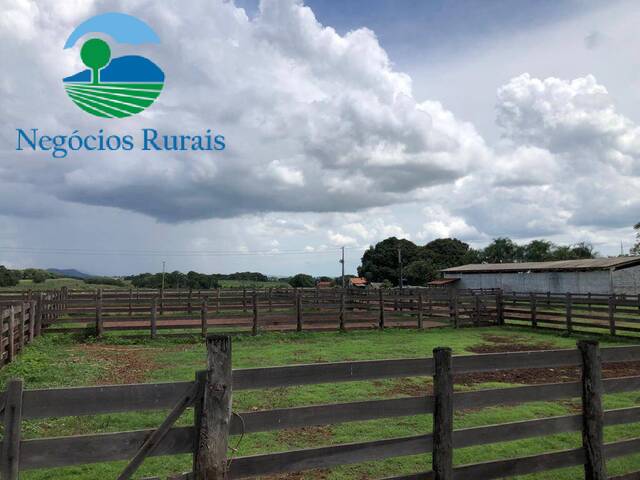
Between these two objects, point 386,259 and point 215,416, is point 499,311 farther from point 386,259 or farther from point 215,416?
point 386,259

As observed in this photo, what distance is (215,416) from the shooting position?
3.15m

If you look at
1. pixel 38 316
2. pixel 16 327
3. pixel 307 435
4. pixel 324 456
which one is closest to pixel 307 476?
pixel 307 435

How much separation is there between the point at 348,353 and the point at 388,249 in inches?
3110

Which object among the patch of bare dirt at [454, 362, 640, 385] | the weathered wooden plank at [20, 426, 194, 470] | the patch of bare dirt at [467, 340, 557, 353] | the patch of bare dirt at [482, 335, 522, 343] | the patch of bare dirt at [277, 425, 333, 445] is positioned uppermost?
the weathered wooden plank at [20, 426, 194, 470]

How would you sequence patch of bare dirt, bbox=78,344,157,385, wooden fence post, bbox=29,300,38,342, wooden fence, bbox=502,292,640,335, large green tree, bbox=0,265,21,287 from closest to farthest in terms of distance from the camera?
patch of bare dirt, bbox=78,344,157,385
wooden fence post, bbox=29,300,38,342
wooden fence, bbox=502,292,640,335
large green tree, bbox=0,265,21,287

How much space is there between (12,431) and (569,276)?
43.0 metres

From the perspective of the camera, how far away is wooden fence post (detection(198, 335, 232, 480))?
3.13m

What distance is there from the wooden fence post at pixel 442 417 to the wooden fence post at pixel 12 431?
109 inches

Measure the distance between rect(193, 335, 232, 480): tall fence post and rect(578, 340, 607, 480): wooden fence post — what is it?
3.10 meters

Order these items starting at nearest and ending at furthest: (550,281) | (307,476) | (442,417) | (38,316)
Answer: (442,417), (307,476), (38,316), (550,281)

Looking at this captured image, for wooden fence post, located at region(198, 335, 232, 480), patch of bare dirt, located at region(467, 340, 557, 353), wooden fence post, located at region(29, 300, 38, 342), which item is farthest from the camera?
wooden fence post, located at region(29, 300, 38, 342)

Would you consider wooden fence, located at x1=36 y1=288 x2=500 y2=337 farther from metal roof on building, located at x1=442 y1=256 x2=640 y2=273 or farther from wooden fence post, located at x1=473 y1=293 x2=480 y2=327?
metal roof on building, located at x1=442 y1=256 x2=640 y2=273

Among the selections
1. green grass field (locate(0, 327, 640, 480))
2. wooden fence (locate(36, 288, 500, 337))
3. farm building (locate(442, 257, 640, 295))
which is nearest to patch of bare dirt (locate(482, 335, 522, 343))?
green grass field (locate(0, 327, 640, 480))

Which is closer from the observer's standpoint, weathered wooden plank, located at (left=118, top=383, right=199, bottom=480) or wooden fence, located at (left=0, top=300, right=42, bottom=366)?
weathered wooden plank, located at (left=118, top=383, right=199, bottom=480)
